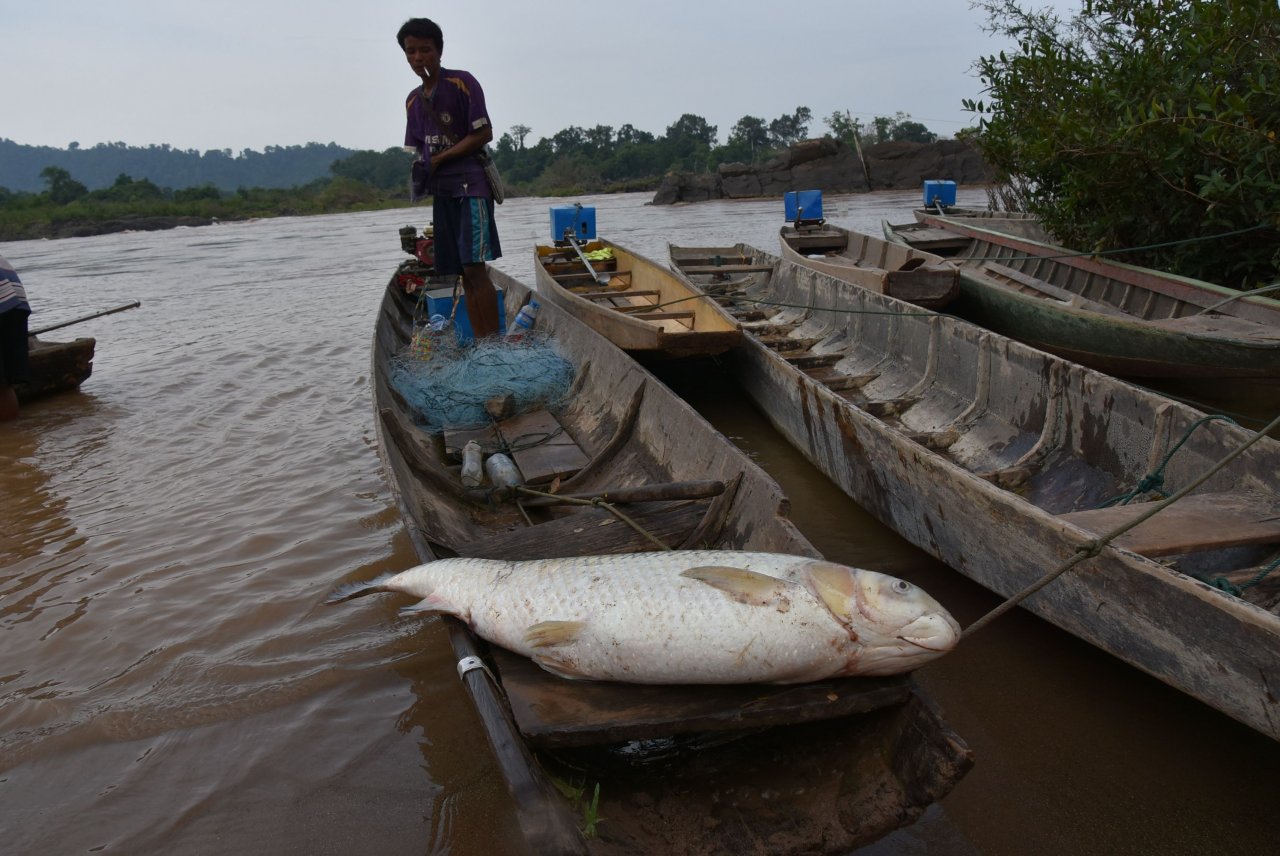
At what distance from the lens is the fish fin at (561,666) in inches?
87.9

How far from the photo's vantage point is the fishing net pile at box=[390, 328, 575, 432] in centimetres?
568

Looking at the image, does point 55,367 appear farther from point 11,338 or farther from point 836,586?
point 836,586

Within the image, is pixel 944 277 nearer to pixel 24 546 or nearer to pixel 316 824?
pixel 316 824

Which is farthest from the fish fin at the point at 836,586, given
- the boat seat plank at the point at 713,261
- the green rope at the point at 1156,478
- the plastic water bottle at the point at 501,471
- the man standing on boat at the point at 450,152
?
the boat seat plank at the point at 713,261

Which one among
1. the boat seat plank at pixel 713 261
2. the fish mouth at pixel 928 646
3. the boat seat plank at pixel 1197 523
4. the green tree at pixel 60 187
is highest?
the green tree at pixel 60 187

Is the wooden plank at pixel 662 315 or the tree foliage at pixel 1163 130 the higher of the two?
the tree foliage at pixel 1163 130

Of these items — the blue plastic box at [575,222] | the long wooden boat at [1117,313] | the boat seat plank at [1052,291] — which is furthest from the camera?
the blue plastic box at [575,222]

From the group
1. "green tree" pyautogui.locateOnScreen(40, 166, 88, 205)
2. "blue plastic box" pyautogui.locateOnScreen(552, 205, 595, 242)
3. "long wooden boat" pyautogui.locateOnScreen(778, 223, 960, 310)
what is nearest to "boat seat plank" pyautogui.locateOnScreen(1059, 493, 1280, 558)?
"long wooden boat" pyautogui.locateOnScreen(778, 223, 960, 310)

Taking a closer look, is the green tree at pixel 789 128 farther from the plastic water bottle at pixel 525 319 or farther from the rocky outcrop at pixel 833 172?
the plastic water bottle at pixel 525 319

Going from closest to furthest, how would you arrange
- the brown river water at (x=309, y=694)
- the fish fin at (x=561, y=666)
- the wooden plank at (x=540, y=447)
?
the fish fin at (x=561, y=666)
the brown river water at (x=309, y=694)
the wooden plank at (x=540, y=447)

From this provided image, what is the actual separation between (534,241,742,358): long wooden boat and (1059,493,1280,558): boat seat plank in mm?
3326

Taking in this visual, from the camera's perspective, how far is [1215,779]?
258 cm

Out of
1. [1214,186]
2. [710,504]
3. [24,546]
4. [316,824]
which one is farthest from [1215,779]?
[24,546]

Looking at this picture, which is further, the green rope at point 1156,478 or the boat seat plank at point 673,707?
the green rope at point 1156,478
